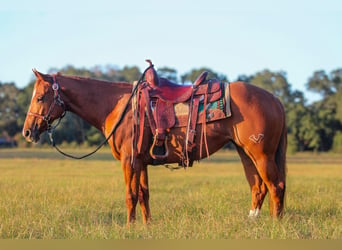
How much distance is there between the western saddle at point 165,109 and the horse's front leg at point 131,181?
219 mm

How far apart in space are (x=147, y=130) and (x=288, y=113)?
1789 inches

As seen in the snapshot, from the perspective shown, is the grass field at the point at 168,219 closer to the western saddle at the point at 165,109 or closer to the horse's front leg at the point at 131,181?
the horse's front leg at the point at 131,181

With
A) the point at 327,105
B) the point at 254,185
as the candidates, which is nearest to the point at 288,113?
the point at 327,105

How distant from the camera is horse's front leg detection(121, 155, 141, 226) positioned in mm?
6484

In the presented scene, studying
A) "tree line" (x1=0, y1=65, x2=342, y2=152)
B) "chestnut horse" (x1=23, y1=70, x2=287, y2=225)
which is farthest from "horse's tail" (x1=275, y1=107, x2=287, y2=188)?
"tree line" (x1=0, y1=65, x2=342, y2=152)

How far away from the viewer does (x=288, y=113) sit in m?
50.1

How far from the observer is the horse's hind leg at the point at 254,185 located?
23.0 ft

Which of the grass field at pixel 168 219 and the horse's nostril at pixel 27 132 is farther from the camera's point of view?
the horse's nostril at pixel 27 132

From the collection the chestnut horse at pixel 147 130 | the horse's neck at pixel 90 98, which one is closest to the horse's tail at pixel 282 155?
the chestnut horse at pixel 147 130

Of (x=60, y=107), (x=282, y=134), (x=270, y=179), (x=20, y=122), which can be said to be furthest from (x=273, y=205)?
(x=20, y=122)

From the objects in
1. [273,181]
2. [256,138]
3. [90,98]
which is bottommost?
[273,181]

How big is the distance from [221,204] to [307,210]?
1400 millimetres

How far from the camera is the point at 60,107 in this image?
6.82 meters

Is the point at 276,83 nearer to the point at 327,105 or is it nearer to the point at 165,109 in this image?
the point at 327,105
